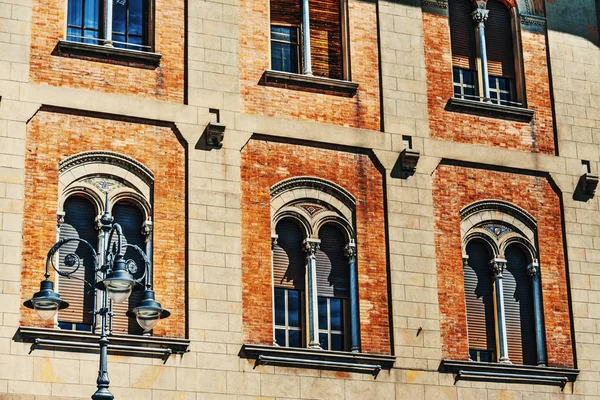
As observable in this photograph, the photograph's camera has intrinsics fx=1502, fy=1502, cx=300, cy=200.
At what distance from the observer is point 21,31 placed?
26734 millimetres

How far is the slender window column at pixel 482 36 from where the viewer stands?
1212 inches

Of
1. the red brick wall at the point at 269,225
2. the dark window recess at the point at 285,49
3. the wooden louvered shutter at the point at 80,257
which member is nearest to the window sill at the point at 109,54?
the red brick wall at the point at 269,225

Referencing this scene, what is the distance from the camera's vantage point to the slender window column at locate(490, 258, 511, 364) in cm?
2886

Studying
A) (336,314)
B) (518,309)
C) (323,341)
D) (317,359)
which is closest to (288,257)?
(336,314)

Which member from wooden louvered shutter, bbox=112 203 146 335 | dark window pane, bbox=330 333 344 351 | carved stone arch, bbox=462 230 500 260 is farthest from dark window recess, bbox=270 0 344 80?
dark window pane, bbox=330 333 344 351

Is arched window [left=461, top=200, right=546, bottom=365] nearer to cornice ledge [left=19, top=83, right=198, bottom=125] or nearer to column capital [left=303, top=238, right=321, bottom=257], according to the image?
column capital [left=303, top=238, right=321, bottom=257]

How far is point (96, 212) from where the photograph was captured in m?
26.3

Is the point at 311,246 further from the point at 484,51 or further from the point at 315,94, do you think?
the point at 484,51

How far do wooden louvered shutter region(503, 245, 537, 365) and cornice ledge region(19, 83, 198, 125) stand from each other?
277 inches

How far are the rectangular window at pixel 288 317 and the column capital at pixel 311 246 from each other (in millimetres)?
781

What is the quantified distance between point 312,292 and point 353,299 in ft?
2.78

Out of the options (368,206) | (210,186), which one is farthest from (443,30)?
(210,186)

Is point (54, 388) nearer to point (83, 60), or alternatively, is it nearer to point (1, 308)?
point (1, 308)

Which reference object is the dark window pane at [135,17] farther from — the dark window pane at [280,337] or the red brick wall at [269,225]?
the dark window pane at [280,337]
